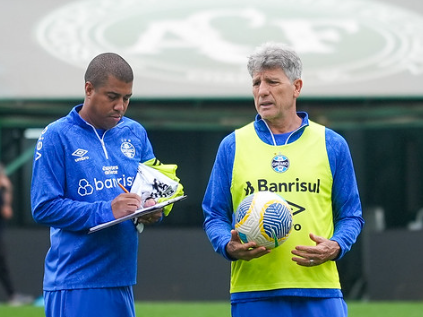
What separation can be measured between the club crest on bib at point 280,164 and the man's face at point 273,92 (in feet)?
0.67

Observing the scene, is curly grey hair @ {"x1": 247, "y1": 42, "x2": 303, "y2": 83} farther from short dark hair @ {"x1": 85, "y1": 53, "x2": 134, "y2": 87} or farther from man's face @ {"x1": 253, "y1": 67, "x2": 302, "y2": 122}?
short dark hair @ {"x1": 85, "y1": 53, "x2": 134, "y2": 87}

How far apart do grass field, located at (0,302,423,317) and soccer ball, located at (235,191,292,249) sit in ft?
21.7

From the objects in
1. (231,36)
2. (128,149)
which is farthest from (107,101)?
(231,36)

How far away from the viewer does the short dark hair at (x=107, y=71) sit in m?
4.34

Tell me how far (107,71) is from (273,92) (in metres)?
0.80

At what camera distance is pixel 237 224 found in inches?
164

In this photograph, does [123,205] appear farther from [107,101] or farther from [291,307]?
[291,307]

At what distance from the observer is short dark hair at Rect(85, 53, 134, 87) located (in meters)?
4.34

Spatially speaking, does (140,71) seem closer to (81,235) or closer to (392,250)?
(392,250)

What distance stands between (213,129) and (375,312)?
4.42 m

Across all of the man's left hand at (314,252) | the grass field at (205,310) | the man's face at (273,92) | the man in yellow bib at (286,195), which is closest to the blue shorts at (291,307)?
the man in yellow bib at (286,195)

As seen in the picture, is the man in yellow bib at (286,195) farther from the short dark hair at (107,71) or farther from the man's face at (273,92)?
the short dark hair at (107,71)

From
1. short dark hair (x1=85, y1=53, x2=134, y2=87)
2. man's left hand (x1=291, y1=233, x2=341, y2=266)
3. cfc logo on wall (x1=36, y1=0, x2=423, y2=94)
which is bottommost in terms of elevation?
man's left hand (x1=291, y1=233, x2=341, y2=266)

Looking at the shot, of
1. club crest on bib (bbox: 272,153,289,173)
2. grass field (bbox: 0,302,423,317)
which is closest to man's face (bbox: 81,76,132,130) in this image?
club crest on bib (bbox: 272,153,289,173)
